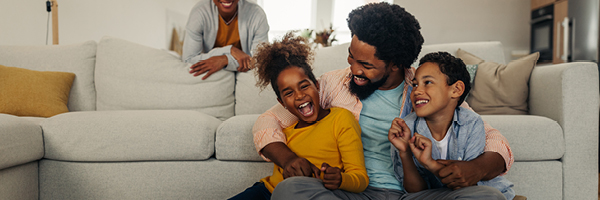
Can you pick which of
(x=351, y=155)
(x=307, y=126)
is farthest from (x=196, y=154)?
(x=351, y=155)

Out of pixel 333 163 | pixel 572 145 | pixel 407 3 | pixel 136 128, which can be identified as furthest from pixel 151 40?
pixel 572 145

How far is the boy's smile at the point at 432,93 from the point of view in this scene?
998 millimetres

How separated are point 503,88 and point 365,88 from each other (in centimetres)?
93

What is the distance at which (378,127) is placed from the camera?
Result: 116 centimetres

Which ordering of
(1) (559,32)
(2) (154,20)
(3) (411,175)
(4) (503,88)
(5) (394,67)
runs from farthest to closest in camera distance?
(2) (154,20)
(1) (559,32)
(4) (503,88)
(5) (394,67)
(3) (411,175)

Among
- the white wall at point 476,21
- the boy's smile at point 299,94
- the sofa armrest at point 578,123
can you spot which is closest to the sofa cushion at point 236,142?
the boy's smile at point 299,94

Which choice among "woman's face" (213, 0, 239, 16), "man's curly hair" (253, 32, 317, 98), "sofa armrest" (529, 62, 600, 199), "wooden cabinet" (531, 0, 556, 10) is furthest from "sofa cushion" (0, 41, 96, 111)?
"wooden cabinet" (531, 0, 556, 10)

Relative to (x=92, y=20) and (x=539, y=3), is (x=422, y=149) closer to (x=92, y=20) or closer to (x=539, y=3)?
(x=92, y=20)

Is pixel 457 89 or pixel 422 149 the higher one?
pixel 457 89

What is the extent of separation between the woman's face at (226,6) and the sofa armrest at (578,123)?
1560 mm

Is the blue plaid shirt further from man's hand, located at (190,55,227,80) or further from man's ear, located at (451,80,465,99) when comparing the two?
man's hand, located at (190,55,227,80)

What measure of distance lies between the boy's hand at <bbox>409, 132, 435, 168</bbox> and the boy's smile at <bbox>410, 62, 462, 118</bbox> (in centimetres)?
10

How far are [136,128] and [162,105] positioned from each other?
454mm

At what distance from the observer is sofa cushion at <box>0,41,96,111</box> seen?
204cm
